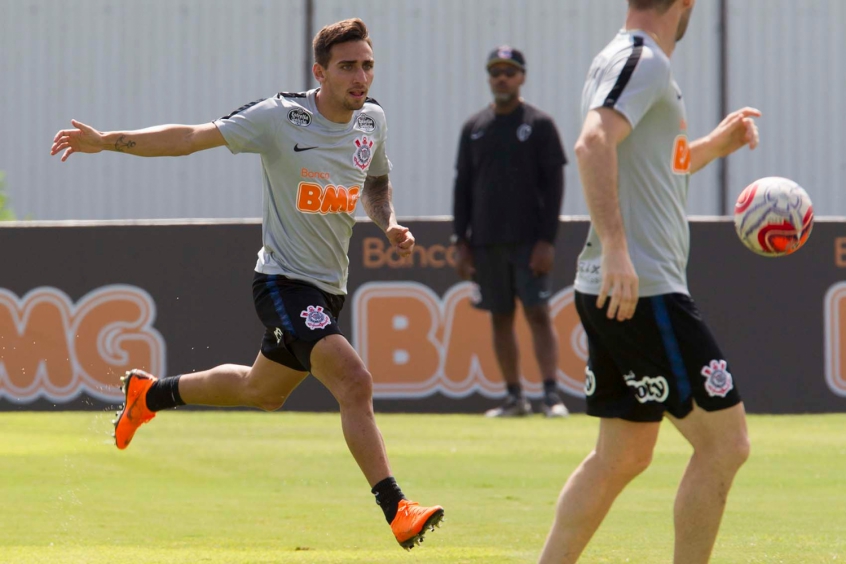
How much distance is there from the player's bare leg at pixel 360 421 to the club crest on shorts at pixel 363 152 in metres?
0.89

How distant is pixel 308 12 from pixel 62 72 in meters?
3.13

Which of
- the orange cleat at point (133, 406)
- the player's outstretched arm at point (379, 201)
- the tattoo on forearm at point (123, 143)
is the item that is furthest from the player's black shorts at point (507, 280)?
the tattoo on forearm at point (123, 143)

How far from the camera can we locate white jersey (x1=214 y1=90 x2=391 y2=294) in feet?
20.5

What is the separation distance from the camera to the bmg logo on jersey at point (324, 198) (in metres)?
6.29

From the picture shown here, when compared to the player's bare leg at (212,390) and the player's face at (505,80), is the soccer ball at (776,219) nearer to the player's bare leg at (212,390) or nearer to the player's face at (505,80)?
the player's bare leg at (212,390)

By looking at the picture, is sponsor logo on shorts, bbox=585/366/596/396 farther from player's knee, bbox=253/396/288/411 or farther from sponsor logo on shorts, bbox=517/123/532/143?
sponsor logo on shorts, bbox=517/123/532/143

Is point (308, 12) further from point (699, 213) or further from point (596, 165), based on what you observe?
point (596, 165)

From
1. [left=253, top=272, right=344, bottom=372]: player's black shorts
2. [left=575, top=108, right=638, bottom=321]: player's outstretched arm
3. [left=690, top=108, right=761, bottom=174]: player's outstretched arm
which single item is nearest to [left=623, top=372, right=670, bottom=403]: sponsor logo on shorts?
[left=575, top=108, right=638, bottom=321]: player's outstretched arm

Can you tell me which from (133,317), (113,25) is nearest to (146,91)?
(113,25)

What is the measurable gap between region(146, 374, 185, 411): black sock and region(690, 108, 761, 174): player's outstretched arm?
294 centimetres

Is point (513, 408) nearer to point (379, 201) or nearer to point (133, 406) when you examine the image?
point (133, 406)

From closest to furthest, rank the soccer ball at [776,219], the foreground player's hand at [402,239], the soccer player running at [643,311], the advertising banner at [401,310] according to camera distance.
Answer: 1. the soccer player running at [643,311]
2. the soccer ball at [776,219]
3. the foreground player's hand at [402,239]
4. the advertising banner at [401,310]

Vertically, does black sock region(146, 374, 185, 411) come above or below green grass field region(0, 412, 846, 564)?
above

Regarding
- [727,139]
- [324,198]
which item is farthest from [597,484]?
[324,198]
